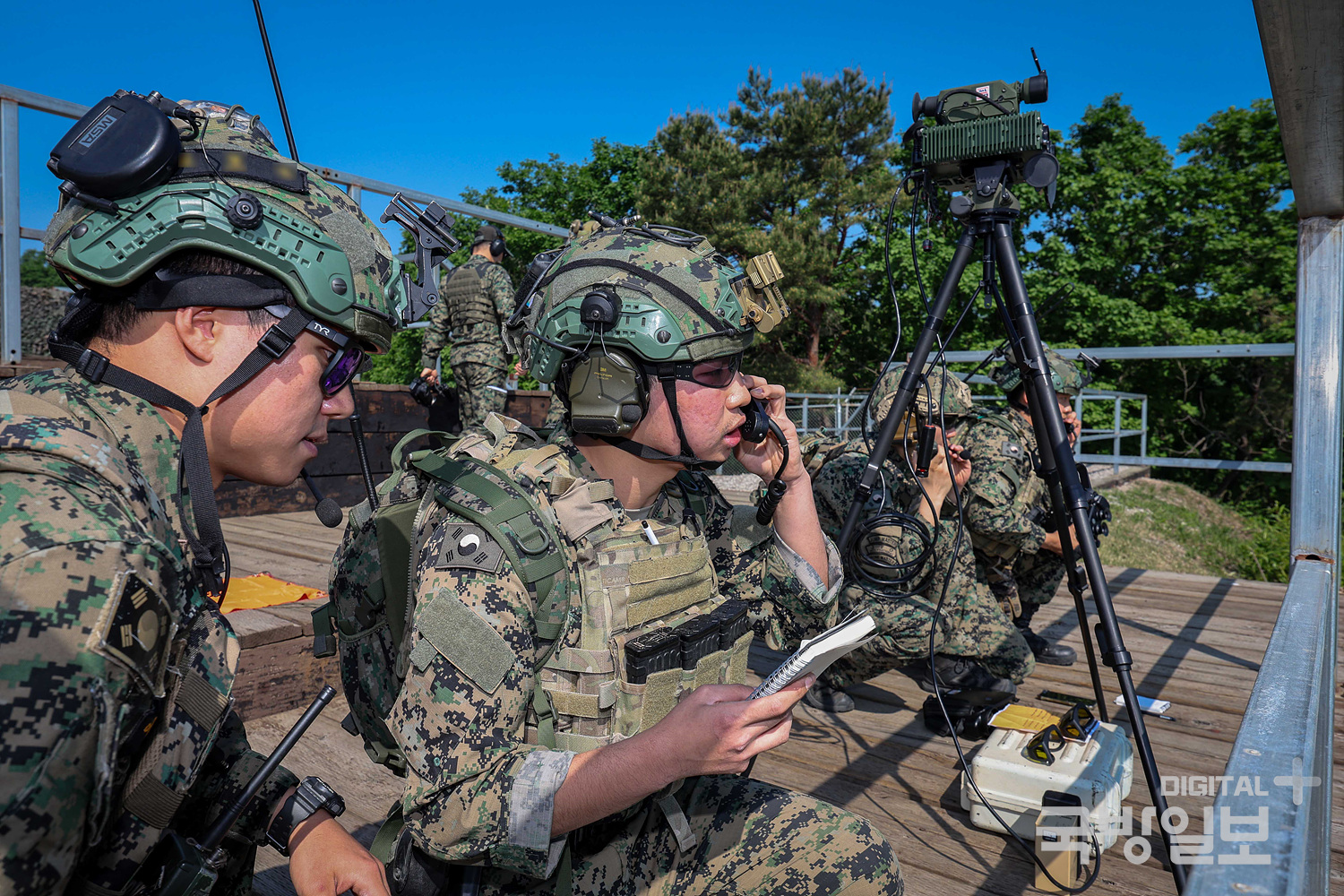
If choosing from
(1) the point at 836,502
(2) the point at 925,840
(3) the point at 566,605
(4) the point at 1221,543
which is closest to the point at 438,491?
(3) the point at 566,605

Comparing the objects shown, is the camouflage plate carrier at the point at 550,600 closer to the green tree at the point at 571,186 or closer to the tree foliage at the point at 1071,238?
the tree foliage at the point at 1071,238

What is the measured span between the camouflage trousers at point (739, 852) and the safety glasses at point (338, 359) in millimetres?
1023

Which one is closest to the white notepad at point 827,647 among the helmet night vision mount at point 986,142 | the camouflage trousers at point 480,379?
the helmet night vision mount at point 986,142

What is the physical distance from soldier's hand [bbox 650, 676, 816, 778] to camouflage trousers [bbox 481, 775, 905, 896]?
46 cm

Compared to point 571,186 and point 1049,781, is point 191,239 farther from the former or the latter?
point 571,186

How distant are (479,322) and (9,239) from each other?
3245 mm

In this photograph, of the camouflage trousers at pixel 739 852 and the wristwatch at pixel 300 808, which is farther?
the camouflage trousers at pixel 739 852

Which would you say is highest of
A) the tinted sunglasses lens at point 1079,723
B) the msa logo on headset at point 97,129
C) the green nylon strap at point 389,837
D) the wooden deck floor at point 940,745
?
the msa logo on headset at point 97,129

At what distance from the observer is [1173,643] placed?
4.77 metres

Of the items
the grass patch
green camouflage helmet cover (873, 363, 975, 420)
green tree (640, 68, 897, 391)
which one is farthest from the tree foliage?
green camouflage helmet cover (873, 363, 975, 420)

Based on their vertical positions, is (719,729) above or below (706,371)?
below

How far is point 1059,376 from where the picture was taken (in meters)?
4.96

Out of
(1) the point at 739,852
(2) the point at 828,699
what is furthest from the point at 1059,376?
(1) the point at 739,852

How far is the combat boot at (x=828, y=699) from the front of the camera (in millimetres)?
3793
